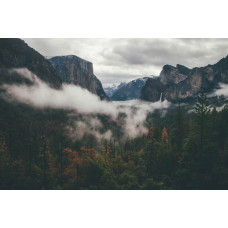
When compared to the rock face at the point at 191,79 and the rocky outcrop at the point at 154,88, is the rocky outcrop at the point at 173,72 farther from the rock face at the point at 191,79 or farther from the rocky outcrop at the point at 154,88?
the rocky outcrop at the point at 154,88

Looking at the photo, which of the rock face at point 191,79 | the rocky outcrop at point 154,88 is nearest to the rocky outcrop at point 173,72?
the rock face at point 191,79

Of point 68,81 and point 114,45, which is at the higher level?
point 68,81

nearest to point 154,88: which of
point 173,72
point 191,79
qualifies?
point 173,72

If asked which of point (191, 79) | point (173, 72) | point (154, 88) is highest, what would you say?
point (173, 72)

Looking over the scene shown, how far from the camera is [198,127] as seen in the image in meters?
15.7

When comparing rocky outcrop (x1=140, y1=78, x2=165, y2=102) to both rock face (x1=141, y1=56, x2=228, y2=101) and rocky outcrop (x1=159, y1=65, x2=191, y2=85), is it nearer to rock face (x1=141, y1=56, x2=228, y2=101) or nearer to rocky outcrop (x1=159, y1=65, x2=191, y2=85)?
rock face (x1=141, y1=56, x2=228, y2=101)

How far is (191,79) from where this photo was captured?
3381 inches

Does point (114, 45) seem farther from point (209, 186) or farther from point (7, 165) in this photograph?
point (7, 165)

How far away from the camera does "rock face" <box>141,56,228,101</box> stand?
35112mm

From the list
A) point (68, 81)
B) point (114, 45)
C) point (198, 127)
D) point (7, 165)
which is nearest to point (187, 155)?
point (198, 127)

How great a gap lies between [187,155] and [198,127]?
3148mm

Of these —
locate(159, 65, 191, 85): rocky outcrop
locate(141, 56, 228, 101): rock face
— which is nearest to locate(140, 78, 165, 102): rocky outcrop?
locate(141, 56, 228, 101): rock face

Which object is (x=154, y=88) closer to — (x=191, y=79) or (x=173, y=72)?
(x=173, y=72)

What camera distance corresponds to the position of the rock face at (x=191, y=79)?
35112 mm
